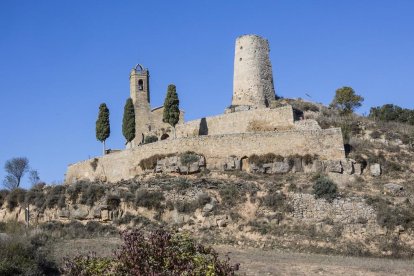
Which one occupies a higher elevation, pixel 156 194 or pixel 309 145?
pixel 309 145

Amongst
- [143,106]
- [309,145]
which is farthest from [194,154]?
[143,106]

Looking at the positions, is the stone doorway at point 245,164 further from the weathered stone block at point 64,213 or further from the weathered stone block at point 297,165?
the weathered stone block at point 64,213

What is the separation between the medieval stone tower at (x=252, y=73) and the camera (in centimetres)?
4844

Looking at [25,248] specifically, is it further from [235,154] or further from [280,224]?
[235,154]

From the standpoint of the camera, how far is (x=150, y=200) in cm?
3525

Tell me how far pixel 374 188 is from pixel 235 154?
8.48 m

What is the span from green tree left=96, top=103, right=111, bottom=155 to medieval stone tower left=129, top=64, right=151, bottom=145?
456 centimetres

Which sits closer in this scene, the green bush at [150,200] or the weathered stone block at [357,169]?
the green bush at [150,200]

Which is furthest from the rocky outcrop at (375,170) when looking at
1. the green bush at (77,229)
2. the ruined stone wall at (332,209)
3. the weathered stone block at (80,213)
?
the weathered stone block at (80,213)

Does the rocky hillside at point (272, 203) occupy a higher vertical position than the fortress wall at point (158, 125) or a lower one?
lower

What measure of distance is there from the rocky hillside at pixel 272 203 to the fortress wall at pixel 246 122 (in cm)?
442

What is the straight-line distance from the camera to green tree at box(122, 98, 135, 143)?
48.9m

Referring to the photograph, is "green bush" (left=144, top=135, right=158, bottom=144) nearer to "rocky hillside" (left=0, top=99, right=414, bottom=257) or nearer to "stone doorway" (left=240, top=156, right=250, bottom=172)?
"rocky hillside" (left=0, top=99, right=414, bottom=257)

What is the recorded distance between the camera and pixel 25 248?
70.4 ft
